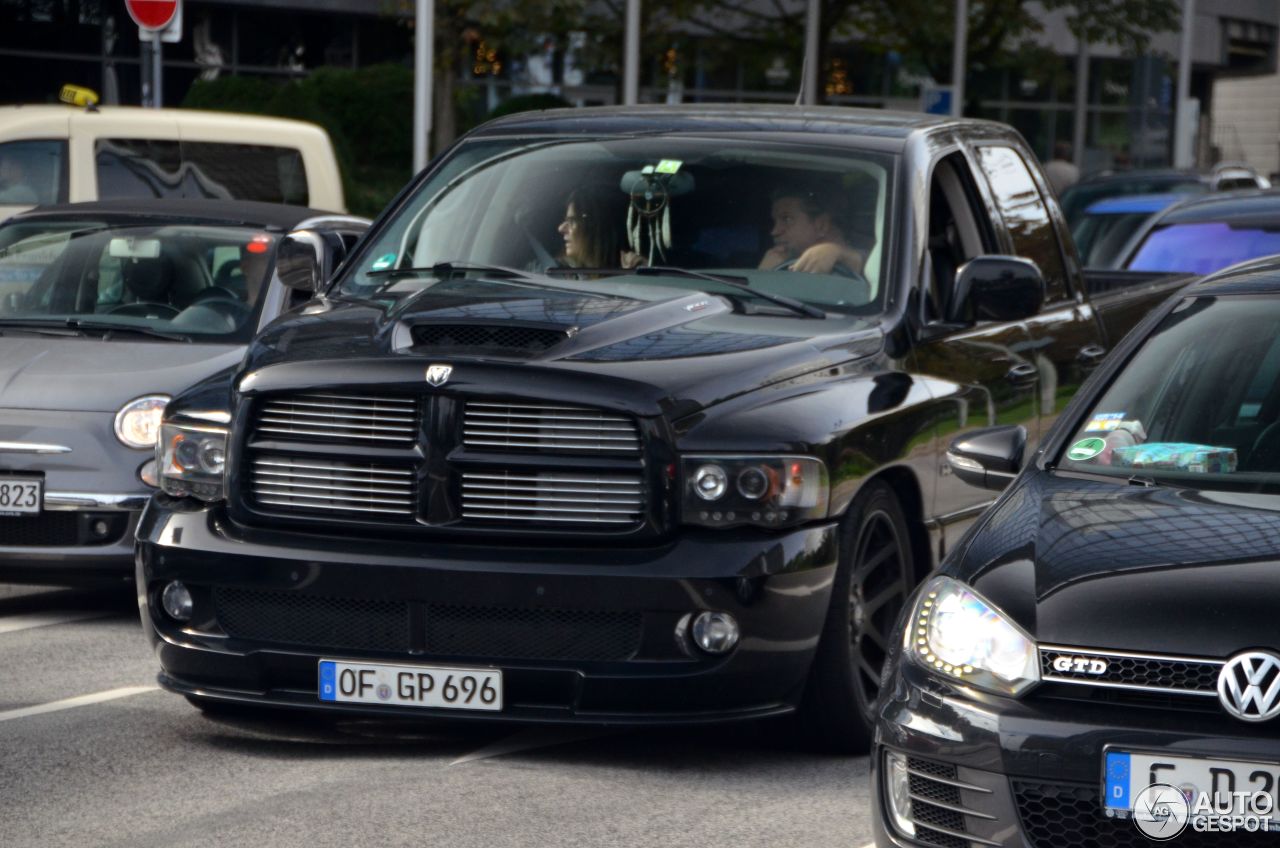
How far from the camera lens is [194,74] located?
132 ft

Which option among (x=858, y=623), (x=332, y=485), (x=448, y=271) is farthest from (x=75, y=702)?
(x=858, y=623)

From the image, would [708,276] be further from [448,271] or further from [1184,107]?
[1184,107]

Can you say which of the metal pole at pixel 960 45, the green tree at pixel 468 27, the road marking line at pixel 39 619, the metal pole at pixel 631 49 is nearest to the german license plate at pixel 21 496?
the road marking line at pixel 39 619

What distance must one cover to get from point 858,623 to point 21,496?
140 inches

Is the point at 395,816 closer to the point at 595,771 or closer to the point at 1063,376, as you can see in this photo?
the point at 595,771

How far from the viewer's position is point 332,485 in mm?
6285

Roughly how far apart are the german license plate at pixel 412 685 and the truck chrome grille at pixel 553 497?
423 millimetres

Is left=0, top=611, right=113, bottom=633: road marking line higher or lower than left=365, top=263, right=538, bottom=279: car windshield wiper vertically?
lower

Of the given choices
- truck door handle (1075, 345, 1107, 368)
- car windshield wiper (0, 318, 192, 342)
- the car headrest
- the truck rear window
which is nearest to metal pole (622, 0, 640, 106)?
the truck rear window

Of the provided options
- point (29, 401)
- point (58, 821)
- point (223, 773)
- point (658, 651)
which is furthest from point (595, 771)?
point (29, 401)

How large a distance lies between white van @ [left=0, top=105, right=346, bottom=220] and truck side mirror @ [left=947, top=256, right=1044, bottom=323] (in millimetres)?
7896

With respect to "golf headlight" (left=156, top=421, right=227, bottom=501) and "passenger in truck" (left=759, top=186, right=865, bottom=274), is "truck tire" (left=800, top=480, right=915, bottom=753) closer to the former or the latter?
"passenger in truck" (left=759, top=186, right=865, bottom=274)

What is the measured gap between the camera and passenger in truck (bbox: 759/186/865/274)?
7273 mm

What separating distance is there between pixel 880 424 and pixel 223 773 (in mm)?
2086
